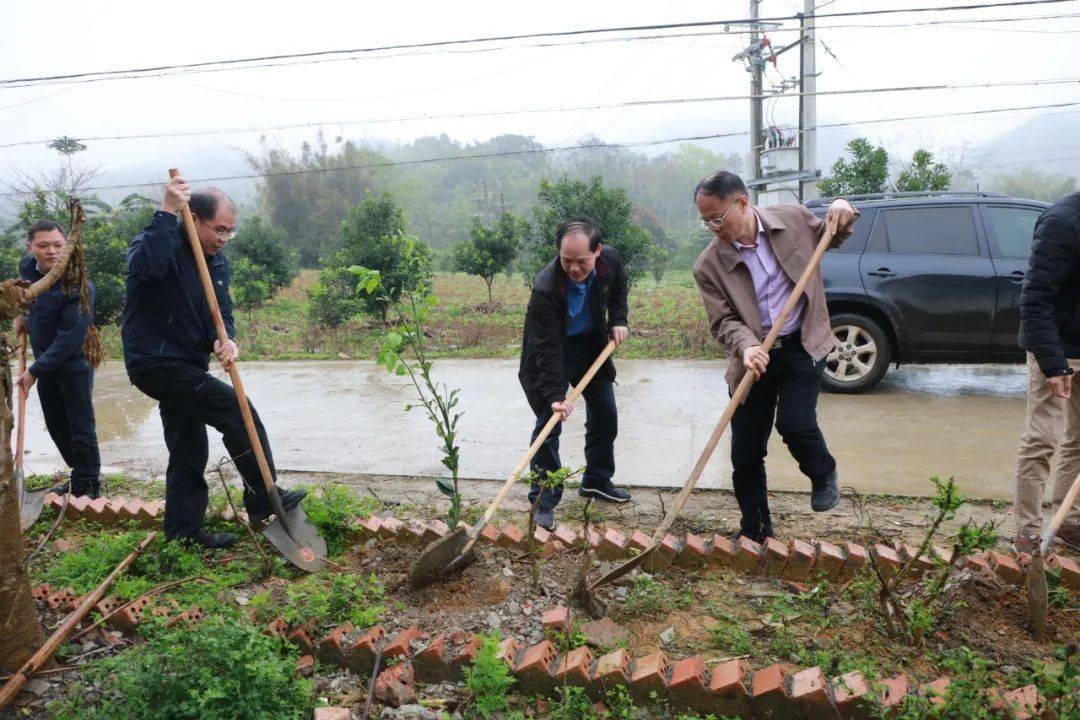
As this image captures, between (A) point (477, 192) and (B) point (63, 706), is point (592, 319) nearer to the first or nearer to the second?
(B) point (63, 706)

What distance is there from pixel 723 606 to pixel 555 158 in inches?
3394

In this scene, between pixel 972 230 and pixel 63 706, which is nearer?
pixel 63 706

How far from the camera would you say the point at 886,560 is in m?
2.91

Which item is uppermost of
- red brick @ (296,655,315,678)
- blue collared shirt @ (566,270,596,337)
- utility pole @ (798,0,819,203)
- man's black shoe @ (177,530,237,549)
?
utility pole @ (798,0,819,203)

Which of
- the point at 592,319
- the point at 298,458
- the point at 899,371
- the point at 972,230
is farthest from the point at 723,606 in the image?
the point at 899,371

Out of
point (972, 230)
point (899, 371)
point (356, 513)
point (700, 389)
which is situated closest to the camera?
point (356, 513)

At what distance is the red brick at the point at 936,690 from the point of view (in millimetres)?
1996

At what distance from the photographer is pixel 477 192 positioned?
62000 mm

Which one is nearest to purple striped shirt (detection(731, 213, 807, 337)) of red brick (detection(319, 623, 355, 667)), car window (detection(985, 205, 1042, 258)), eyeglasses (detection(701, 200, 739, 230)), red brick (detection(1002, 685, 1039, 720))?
eyeglasses (detection(701, 200, 739, 230))

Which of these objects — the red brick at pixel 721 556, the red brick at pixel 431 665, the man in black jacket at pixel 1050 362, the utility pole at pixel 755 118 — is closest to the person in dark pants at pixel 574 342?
the red brick at pixel 721 556

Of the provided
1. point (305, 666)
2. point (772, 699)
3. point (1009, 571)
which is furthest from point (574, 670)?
point (1009, 571)

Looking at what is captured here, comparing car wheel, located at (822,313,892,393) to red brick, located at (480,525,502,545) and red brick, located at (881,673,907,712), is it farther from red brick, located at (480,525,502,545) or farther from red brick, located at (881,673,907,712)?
red brick, located at (881,673,907,712)

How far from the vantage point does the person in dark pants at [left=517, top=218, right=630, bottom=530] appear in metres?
3.72

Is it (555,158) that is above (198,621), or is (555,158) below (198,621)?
above
